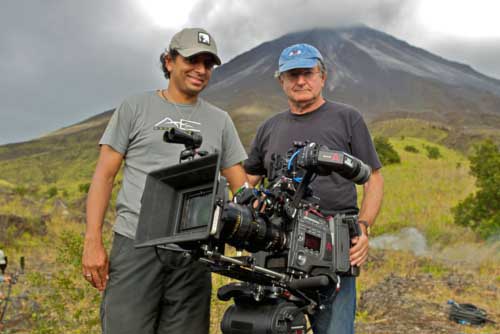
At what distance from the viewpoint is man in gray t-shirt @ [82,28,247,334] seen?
2.91 meters

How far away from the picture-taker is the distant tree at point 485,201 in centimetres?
1170

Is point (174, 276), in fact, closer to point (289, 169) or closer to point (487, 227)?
point (289, 169)

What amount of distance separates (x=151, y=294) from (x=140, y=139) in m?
0.81

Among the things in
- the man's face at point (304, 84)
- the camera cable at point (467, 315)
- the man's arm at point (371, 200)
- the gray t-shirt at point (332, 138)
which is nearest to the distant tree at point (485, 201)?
the camera cable at point (467, 315)

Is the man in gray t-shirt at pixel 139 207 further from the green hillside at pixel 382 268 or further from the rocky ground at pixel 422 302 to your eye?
the rocky ground at pixel 422 302

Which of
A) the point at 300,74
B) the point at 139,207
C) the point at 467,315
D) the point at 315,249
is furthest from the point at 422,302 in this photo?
the point at 139,207

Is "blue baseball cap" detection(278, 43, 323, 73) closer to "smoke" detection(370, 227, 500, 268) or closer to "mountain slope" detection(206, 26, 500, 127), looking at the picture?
"smoke" detection(370, 227, 500, 268)

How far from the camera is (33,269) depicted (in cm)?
841

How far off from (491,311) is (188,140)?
207 inches

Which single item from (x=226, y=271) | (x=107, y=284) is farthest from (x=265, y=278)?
(x=107, y=284)

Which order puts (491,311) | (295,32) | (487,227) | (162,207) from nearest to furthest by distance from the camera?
(162,207) → (491,311) → (487,227) → (295,32)

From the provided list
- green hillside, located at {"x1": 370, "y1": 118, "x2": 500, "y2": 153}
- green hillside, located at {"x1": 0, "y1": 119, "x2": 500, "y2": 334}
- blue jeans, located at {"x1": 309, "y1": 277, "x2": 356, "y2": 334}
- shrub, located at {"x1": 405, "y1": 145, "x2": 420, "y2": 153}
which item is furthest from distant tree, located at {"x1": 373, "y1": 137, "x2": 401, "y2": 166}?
blue jeans, located at {"x1": 309, "y1": 277, "x2": 356, "y2": 334}

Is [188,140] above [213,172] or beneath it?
above

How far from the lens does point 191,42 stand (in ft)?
10.00
